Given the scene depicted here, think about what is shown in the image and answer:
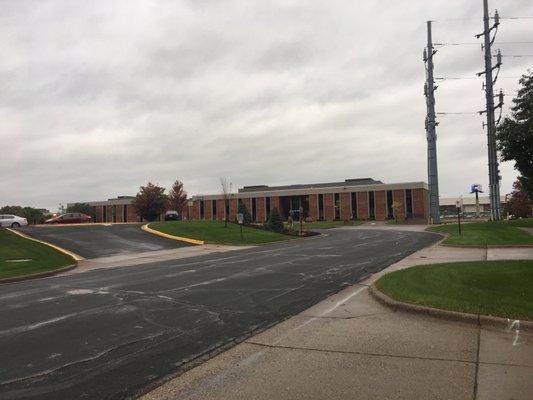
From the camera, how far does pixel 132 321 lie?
8172 mm

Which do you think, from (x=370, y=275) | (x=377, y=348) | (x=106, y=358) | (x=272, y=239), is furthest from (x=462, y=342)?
(x=272, y=239)

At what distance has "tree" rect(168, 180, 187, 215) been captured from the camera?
276ft

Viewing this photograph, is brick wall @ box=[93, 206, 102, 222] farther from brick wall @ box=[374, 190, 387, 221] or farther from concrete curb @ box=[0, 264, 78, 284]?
concrete curb @ box=[0, 264, 78, 284]

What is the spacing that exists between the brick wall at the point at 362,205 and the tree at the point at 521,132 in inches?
2228

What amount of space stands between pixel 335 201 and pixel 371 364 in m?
81.0

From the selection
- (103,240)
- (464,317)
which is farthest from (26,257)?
(464,317)

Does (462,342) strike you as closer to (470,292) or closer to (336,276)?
(470,292)

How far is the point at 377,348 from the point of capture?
6242 mm

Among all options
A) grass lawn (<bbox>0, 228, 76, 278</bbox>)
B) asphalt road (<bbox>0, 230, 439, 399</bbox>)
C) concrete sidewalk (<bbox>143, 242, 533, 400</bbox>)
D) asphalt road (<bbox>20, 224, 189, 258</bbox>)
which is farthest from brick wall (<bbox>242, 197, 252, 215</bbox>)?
concrete sidewalk (<bbox>143, 242, 533, 400</bbox>)

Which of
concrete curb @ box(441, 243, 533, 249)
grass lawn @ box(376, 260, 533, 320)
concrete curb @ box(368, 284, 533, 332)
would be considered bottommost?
concrete curb @ box(441, 243, 533, 249)

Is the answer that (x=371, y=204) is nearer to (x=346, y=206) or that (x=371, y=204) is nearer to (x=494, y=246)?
(x=346, y=206)

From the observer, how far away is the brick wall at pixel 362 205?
273ft

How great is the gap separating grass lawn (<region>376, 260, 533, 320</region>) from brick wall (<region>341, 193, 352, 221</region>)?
236ft

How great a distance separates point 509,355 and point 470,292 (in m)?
3.12
